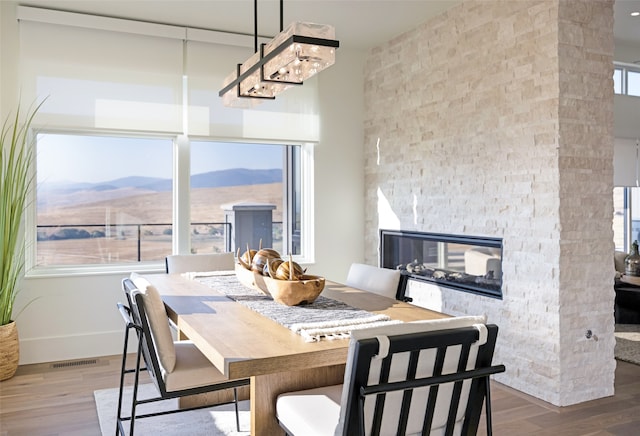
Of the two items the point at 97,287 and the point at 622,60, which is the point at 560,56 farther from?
the point at 97,287

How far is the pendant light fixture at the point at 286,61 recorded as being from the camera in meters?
2.32

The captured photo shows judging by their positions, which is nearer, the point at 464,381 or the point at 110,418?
the point at 464,381

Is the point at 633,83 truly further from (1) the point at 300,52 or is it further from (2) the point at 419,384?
(2) the point at 419,384

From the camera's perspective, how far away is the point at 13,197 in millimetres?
3998

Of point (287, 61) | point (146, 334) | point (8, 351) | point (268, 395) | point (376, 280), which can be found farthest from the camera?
point (8, 351)

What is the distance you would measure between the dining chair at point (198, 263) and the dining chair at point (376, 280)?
108 cm

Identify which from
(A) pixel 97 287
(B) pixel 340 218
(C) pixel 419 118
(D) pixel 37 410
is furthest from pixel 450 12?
(D) pixel 37 410

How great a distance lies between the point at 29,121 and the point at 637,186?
6.35 m

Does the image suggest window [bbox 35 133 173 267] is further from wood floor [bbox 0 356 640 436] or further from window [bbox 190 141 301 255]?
wood floor [bbox 0 356 640 436]

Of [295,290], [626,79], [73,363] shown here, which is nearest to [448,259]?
[295,290]

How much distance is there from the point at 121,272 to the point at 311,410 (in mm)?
3103

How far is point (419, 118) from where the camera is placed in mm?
4551

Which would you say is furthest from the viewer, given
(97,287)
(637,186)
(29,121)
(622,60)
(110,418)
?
(637,186)

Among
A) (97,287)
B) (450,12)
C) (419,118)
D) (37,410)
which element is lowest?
(37,410)
